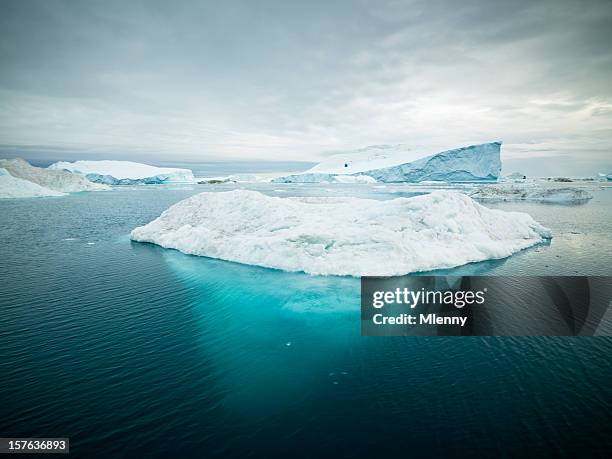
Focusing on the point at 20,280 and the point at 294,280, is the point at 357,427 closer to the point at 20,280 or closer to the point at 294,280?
the point at 294,280

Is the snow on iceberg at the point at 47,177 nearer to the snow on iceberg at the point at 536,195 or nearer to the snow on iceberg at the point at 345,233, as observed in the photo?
the snow on iceberg at the point at 345,233

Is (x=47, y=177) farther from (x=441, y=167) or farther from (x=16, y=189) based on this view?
(x=441, y=167)

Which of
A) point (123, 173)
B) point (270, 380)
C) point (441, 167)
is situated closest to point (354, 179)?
point (441, 167)

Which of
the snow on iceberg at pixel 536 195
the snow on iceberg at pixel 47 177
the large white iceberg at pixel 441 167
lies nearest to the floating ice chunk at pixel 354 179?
the large white iceberg at pixel 441 167

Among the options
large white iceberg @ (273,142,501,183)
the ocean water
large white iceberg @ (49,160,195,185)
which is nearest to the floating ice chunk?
large white iceberg @ (273,142,501,183)

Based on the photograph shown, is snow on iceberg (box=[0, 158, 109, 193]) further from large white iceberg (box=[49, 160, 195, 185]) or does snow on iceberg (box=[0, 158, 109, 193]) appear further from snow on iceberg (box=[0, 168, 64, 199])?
large white iceberg (box=[49, 160, 195, 185])

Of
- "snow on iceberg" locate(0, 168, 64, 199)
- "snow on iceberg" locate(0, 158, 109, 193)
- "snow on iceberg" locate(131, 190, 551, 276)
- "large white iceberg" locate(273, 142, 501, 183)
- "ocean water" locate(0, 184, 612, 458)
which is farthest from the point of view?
"large white iceberg" locate(273, 142, 501, 183)
